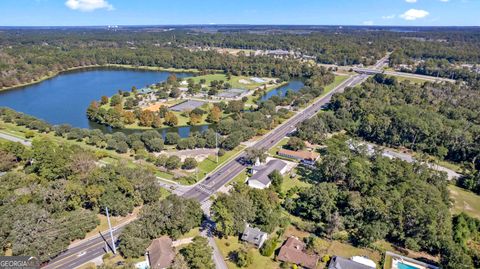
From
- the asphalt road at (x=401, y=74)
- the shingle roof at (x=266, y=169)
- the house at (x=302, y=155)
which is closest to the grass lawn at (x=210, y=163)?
the shingle roof at (x=266, y=169)

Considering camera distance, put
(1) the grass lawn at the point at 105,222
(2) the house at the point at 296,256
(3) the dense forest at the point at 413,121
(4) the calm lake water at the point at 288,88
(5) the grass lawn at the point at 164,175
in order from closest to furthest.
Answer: (2) the house at the point at 296,256 < (1) the grass lawn at the point at 105,222 < (5) the grass lawn at the point at 164,175 < (3) the dense forest at the point at 413,121 < (4) the calm lake water at the point at 288,88

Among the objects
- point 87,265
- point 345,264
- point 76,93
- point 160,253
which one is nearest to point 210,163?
point 160,253

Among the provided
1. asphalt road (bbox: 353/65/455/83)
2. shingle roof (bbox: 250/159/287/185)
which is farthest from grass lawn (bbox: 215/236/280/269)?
asphalt road (bbox: 353/65/455/83)

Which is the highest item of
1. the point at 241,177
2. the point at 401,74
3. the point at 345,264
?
the point at 401,74

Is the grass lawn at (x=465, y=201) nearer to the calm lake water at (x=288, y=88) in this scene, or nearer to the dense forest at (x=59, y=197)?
A: the dense forest at (x=59, y=197)

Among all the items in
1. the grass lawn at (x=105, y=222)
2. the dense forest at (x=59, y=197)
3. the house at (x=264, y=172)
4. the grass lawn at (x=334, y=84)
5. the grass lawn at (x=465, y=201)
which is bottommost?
the grass lawn at (x=465, y=201)

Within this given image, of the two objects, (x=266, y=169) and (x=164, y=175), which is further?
(x=164, y=175)

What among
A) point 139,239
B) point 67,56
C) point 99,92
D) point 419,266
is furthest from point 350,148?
point 67,56

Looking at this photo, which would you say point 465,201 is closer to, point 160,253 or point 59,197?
point 160,253
